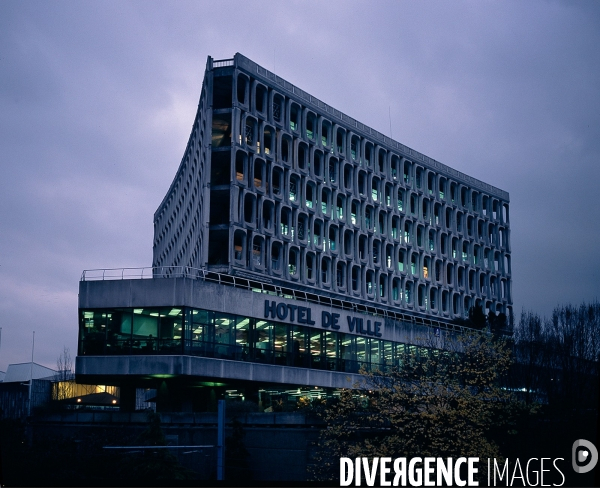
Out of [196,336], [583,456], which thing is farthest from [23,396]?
[583,456]

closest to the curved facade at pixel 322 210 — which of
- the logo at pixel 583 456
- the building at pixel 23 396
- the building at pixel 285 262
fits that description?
the building at pixel 285 262

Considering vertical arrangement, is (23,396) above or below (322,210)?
below

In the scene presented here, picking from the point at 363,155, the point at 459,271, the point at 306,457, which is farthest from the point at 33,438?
the point at 459,271

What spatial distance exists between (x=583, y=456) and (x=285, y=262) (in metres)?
37.5

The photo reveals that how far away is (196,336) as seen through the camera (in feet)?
176

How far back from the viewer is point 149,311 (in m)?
53.5

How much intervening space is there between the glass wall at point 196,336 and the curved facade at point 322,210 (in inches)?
468

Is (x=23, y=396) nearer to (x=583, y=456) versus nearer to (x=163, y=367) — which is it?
(x=163, y=367)

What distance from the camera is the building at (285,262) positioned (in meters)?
53.8

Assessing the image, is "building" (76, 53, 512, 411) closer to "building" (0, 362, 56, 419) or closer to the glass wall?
the glass wall

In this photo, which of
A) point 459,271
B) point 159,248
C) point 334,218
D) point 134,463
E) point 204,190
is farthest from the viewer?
point 159,248

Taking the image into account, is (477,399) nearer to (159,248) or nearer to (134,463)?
(134,463)

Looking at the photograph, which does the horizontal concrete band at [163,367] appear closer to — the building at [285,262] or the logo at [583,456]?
the building at [285,262]

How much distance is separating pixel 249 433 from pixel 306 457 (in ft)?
13.0
